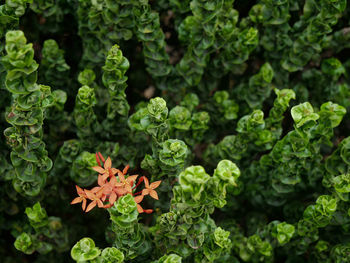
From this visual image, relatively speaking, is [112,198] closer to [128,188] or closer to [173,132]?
[128,188]

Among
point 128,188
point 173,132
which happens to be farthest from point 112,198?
point 173,132

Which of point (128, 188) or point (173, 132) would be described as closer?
point (128, 188)

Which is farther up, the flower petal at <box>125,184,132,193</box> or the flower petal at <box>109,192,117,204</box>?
the flower petal at <box>125,184,132,193</box>

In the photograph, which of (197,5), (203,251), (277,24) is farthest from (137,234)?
(277,24)

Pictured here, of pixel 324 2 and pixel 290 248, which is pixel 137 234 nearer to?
pixel 290 248

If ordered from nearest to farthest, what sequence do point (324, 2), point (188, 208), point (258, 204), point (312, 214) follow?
point (188, 208)
point (312, 214)
point (324, 2)
point (258, 204)

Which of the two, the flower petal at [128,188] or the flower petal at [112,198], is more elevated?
the flower petal at [128,188]

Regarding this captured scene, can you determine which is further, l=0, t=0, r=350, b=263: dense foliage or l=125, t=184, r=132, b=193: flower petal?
l=0, t=0, r=350, b=263: dense foliage

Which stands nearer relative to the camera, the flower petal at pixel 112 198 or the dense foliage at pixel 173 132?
the flower petal at pixel 112 198
